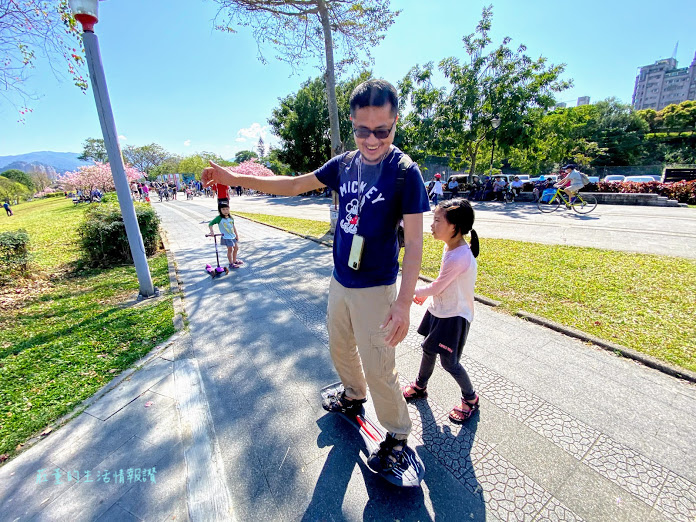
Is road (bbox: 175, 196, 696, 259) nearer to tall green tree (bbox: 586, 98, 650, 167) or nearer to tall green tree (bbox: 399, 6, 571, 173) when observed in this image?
tall green tree (bbox: 399, 6, 571, 173)

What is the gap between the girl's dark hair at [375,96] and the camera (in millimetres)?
1409

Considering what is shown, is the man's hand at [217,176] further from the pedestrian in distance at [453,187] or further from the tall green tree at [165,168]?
the tall green tree at [165,168]

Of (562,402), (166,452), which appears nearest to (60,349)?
(166,452)

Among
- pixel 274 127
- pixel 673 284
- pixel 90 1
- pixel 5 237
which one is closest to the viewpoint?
pixel 90 1

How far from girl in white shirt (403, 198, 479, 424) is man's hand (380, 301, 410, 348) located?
0.53 m

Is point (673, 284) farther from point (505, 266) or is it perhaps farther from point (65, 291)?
point (65, 291)

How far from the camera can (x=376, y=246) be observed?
5.14 feet

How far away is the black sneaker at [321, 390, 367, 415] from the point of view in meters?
2.21

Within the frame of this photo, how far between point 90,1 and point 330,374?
5.34 m

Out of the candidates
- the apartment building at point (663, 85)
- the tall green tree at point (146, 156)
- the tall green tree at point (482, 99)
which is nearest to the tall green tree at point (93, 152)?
the tall green tree at point (146, 156)

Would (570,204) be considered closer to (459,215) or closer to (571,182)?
(571,182)

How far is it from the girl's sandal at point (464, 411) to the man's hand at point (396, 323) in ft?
3.57

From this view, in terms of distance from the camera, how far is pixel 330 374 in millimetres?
2760

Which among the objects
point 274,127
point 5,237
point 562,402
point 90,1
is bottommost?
point 562,402
